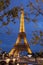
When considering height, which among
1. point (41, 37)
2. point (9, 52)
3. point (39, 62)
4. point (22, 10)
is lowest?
point (39, 62)

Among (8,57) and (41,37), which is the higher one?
(41,37)

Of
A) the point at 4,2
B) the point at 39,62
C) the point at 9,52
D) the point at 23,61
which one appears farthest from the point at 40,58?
the point at 4,2

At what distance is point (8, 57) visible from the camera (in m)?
2.75

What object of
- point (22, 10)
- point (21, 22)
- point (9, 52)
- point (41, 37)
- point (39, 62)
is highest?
point (22, 10)

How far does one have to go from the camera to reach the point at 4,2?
2.57m

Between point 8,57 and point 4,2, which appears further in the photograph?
point 8,57

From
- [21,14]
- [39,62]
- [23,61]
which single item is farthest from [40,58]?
[21,14]

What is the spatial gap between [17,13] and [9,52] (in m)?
0.61

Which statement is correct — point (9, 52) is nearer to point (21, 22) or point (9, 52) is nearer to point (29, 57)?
point (29, 57)

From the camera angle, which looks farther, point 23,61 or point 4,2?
point 23,61

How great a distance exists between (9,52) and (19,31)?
14.4 inches

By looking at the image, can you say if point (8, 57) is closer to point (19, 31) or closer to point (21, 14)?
point (19, 31)

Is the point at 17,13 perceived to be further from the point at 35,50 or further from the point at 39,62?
the point at 39,62

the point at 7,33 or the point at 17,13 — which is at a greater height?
the point at 17,13
